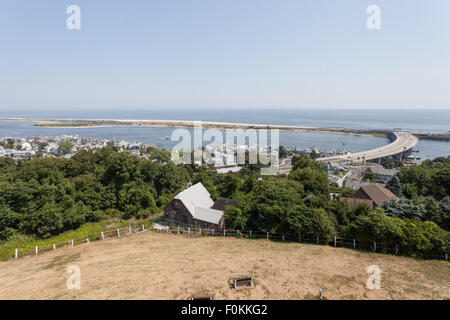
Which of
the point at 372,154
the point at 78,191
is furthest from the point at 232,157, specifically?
the point at 372,154

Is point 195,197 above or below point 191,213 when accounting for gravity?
above

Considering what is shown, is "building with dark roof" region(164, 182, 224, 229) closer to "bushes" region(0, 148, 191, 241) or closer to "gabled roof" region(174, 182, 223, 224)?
"gabled roof" region(174, 182, 223, 224)

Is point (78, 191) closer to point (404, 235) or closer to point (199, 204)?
point (199, 204)

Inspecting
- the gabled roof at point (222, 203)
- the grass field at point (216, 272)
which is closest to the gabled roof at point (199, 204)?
the gabled roof at point (222, 203)

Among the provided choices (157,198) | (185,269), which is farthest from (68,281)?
(157,198)

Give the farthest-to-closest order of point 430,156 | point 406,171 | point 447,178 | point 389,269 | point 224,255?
point 430,156 → point 406,171 → point 447,178 → point 224,255 → point 389,269

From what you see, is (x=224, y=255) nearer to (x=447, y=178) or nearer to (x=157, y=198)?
(x=157, y=198)

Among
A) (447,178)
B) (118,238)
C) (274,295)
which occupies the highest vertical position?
(447,178)

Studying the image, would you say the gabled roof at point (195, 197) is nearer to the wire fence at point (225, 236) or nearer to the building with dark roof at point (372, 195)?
the wire fence at point (225, 236)
